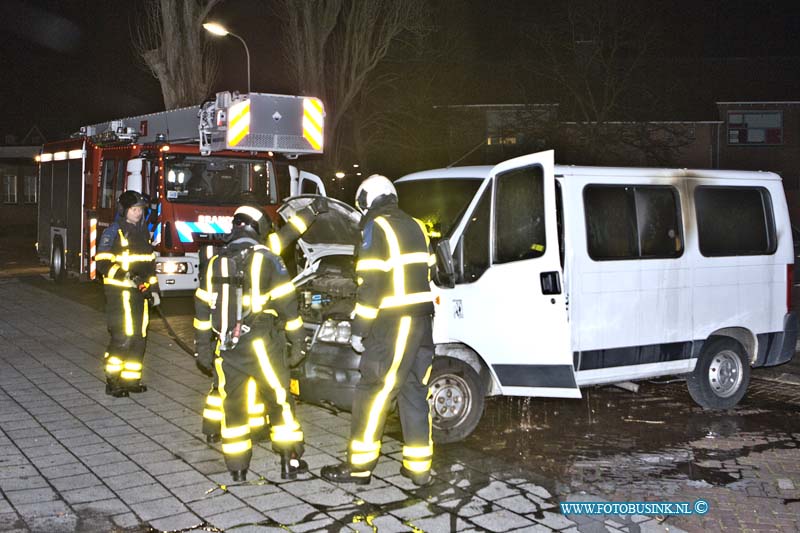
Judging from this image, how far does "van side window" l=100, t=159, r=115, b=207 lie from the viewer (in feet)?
47.3

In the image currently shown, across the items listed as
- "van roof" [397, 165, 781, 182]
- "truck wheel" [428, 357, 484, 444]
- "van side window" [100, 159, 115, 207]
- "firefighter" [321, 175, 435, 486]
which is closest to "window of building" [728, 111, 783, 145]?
"van side window" [100, 159, 115, 207]

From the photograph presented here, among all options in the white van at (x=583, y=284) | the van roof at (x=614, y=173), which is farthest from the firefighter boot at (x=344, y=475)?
the van roof at (x=614, y=173)

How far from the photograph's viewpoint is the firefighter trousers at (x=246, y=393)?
5.85 metres

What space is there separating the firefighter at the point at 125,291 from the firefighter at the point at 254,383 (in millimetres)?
1802

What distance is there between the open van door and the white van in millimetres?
10

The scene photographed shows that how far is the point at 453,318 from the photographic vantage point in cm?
688

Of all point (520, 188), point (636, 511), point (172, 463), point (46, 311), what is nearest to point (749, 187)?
point (520, 188)

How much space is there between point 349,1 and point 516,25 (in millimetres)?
24874

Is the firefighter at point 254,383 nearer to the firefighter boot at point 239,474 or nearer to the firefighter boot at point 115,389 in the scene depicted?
the firefighter boot at point 239,474

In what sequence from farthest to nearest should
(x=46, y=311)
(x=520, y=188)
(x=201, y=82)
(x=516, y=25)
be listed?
1. (x=516, y=25)
2. (x=201, y=82)
3. (x=46, y=311)
4. (x=520, y=188)

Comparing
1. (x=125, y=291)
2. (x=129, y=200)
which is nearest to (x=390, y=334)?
(x=125, y=291)

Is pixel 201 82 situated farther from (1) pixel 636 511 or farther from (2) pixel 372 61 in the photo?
(1) pixel 636 511

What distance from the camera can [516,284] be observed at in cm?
662

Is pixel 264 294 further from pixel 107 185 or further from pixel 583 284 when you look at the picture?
pixel 107 185
